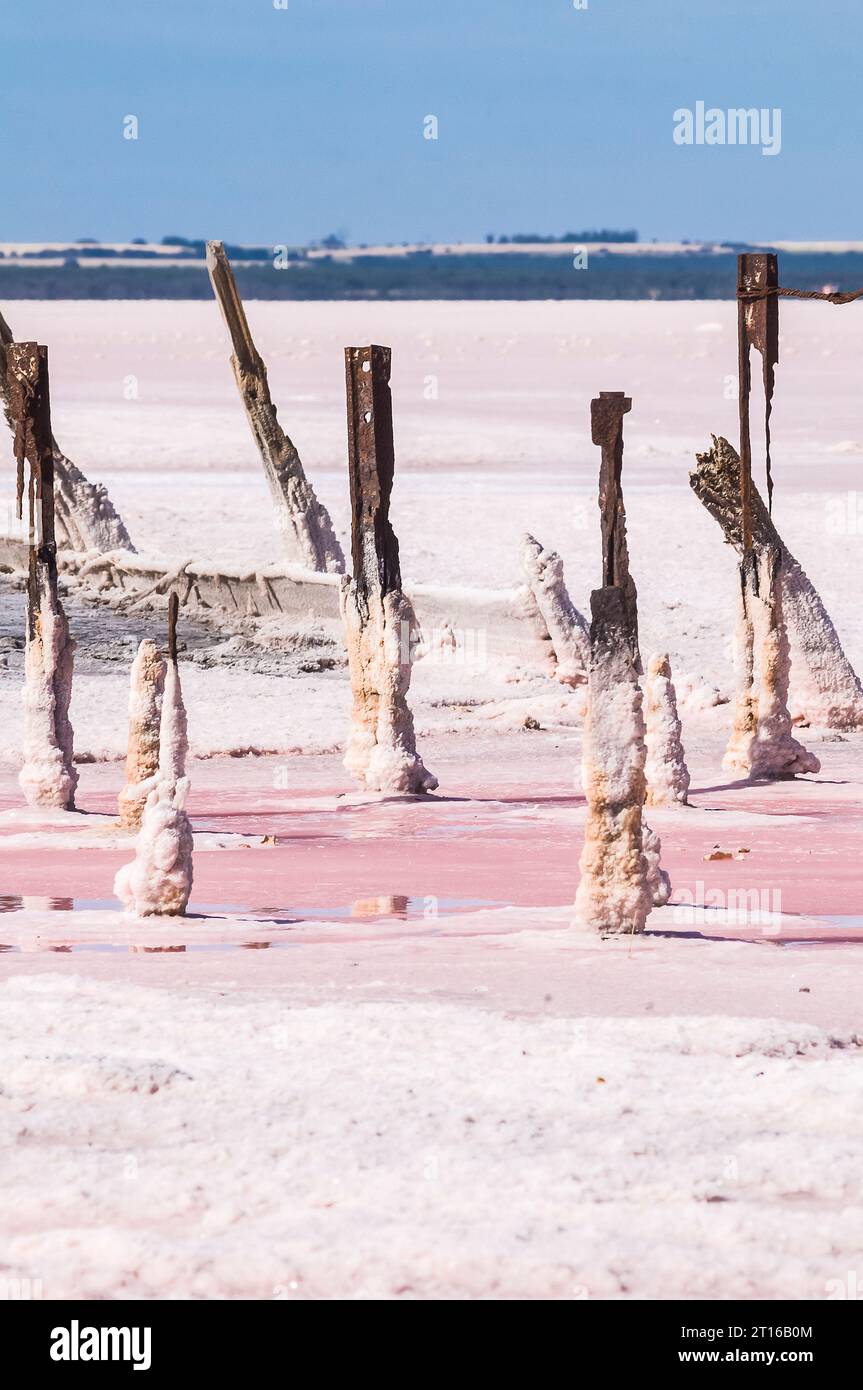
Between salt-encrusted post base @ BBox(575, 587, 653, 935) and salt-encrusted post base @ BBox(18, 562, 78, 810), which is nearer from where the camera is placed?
salt-encrusted post base @ BBox(575, 587, 653, 935)

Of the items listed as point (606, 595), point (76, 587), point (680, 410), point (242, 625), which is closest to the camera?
point (606, 595)

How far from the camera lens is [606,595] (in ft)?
42.7

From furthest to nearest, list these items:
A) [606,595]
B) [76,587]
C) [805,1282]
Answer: [76,587] → [606,595] → [805,1282]

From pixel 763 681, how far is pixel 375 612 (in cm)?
323

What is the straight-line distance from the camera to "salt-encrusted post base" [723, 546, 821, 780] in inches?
789

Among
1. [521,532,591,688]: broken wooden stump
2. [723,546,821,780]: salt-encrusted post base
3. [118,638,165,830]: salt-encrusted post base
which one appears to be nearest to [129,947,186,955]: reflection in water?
[118,638,165,830]: salt-encrusted post base

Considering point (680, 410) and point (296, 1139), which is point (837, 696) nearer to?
point (296, 1139)

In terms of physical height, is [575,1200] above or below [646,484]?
below

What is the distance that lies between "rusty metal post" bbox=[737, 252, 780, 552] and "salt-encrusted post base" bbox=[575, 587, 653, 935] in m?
6.86

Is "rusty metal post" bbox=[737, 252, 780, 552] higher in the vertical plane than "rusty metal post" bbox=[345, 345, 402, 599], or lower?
higher

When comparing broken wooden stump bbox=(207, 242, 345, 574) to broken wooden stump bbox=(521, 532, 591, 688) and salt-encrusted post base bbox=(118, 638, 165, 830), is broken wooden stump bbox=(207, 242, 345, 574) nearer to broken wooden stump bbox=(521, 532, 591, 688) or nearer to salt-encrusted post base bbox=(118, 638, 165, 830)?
broken wooden stump bbox=(521, 532, 591, 688)

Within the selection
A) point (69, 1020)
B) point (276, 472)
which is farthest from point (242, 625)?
point (69, 1020)

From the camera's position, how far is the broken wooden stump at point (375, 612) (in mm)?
19406

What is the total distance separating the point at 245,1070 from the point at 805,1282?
9.92ft
